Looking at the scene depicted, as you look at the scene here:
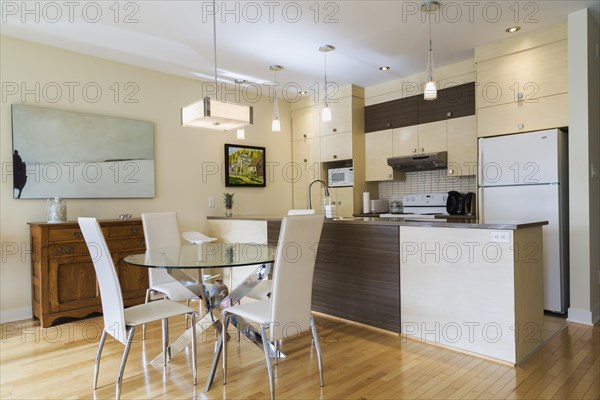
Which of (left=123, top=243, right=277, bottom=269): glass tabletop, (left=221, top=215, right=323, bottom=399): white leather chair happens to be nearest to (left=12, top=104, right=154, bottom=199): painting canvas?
(left=123, top=243, right=277, bottom=269): glass tabletop

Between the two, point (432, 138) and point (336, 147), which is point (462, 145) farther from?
point (336, 147)

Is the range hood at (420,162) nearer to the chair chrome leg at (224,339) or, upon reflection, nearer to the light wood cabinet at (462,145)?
the light wood cabinet at (462,145)

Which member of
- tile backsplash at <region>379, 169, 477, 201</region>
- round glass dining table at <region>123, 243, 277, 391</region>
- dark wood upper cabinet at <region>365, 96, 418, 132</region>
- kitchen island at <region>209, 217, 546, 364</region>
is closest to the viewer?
round glass dining table at <region>123, 243, 277, 391</region>

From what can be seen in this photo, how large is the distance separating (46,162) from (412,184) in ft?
13.6

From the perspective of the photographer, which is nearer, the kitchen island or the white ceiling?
the kitchen island

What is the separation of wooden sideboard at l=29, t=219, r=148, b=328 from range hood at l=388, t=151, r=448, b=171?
10.3 ft

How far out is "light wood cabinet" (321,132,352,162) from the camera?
5230 millimetres

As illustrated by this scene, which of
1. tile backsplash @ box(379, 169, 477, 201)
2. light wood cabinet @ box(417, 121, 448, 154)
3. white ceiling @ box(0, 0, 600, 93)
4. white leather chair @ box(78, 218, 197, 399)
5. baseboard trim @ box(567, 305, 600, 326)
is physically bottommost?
baseboard trim @ box(567, 305, 600, 326)

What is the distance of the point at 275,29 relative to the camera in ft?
11.6

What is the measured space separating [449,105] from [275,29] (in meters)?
2.20

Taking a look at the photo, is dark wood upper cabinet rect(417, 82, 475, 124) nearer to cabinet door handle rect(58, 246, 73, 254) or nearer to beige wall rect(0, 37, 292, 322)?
beige wall rect(0, 37, 292, 322)

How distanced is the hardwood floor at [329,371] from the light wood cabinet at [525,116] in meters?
1.81

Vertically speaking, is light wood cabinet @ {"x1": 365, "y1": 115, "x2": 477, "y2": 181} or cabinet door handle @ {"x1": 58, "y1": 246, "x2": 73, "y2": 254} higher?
light wood cabinet @ {"x1": 365, "y1": 115, "x2": 477, "y2": 181}

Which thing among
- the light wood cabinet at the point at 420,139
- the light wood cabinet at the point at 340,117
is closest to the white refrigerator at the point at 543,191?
the light wood cabinet at the point at 420,139
